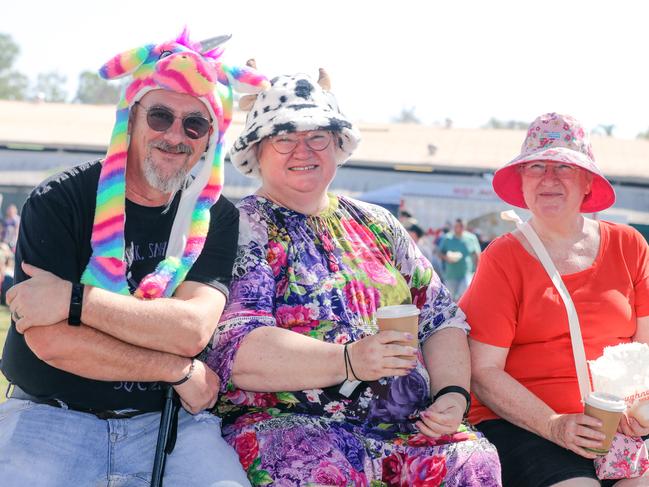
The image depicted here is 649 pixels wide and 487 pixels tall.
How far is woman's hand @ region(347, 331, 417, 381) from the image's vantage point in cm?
239

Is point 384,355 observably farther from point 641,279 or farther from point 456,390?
point 641,279

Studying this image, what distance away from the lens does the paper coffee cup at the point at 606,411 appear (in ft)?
8.15

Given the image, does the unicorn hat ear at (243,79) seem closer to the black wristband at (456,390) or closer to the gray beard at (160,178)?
the gray beard at (160,178)

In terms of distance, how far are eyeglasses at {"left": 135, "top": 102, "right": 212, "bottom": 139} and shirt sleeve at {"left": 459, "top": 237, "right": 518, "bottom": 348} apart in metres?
1.24

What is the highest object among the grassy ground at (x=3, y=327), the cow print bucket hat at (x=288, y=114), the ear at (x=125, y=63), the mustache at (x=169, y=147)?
the ear at (x=125, y=63)

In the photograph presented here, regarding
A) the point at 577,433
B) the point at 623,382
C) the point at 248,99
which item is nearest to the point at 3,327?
the point at 248,99

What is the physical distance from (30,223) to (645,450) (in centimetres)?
227

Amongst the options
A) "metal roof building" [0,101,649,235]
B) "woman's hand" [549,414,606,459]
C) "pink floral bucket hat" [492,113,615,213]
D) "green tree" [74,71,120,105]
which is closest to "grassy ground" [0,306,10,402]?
"pink floral bucket hat" [492,113,615,213]

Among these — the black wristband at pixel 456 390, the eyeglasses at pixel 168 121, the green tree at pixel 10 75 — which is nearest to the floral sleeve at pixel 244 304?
the eyeglasses at pixel 168 121

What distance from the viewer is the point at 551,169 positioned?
324 cm

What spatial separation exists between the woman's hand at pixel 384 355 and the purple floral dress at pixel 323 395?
19cm

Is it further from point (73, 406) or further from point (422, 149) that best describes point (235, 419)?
point (422, 149)

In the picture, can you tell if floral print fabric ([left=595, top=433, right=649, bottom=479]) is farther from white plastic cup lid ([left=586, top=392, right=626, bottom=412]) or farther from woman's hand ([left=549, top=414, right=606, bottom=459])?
white plastic cup lid ([left=586, top=392, right=626, bottom=412])

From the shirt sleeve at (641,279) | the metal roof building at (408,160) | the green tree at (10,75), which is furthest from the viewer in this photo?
the green tree at (10,75)
